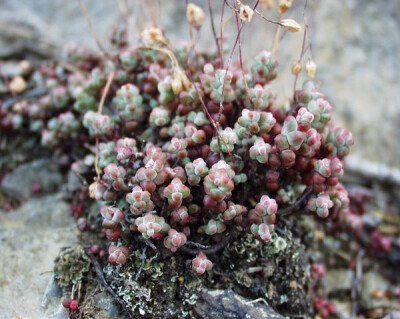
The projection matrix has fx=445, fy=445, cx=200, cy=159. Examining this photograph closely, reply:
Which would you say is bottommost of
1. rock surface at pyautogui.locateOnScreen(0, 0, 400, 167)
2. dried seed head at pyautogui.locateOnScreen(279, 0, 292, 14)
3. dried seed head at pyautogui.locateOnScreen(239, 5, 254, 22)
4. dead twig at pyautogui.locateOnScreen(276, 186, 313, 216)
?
dead twig at pyautogui.locateOnScreen(276, 186, 313, 216)

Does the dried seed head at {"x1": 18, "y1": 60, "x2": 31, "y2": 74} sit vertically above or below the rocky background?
below

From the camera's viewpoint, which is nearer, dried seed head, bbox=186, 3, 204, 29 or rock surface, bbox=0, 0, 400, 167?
dried seed head, bbox=186, 3, 204, 29

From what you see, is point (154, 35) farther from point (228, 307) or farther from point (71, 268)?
point (228, 307)

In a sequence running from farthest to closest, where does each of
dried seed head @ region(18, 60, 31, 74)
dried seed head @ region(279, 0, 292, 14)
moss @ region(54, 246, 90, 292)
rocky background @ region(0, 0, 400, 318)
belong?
rocky background @ region(0, 0, 400, 318) → dried seed head @ region(18, 60, 31, 74) → dried seed head @ region(279, 0, 292, 14) → moss @ region(54, 246, 90, 292)

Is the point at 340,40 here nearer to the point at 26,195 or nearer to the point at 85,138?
the point at 85,138

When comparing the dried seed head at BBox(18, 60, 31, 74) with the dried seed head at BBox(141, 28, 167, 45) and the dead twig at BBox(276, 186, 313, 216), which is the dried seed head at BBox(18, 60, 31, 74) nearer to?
the dried seed head at BBox(141, 28, 167, 45)

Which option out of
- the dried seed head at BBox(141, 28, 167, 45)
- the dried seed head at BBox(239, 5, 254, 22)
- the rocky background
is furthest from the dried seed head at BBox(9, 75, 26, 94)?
the dried seed head at BBox(239, 5, 254, 22)

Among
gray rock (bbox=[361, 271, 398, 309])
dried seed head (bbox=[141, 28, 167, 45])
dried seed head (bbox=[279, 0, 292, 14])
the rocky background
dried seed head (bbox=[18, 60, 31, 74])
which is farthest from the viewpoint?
the rocky background
